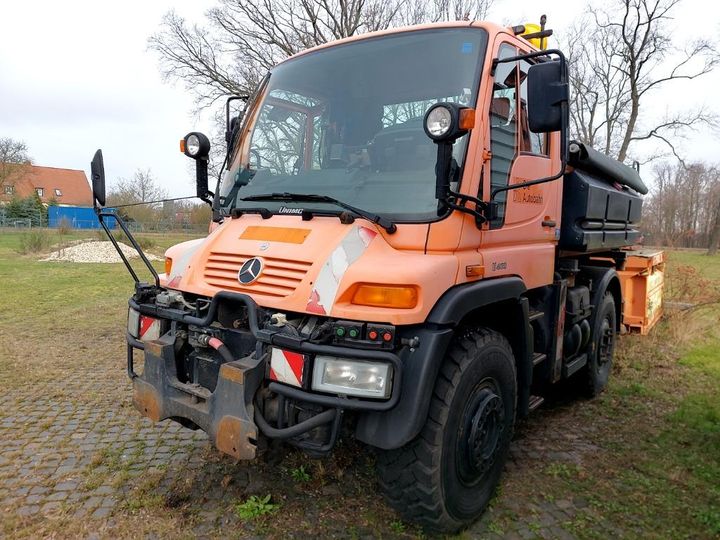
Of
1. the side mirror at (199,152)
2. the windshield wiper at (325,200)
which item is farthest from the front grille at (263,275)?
the side mirror at (199,152)

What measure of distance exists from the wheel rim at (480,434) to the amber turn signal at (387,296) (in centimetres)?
77

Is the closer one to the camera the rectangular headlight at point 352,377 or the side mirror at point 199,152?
the rectangular headlight at point 352,377

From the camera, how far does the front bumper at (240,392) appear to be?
2.35m

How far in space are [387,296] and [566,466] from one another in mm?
2169

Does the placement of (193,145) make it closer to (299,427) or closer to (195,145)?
(195,145)

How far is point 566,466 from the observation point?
3611mm

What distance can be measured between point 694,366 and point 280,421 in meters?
5.69

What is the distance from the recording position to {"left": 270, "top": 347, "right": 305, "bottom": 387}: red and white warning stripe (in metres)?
2.40

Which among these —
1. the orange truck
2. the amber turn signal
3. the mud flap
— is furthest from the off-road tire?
the mud flap

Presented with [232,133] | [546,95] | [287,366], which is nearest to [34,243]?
[232,133]

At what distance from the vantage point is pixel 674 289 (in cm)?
995

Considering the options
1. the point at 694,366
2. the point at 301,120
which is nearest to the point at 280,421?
the point at 301,120

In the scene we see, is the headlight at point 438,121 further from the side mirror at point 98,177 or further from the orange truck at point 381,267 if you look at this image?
the side mirror at point 98,177

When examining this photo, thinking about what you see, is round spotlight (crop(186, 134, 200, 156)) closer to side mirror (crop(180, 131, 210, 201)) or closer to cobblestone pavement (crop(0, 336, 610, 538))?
side mirror (crop(180, 131, 210, 201))
